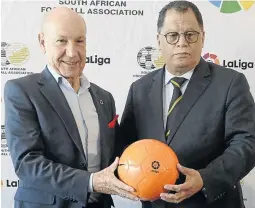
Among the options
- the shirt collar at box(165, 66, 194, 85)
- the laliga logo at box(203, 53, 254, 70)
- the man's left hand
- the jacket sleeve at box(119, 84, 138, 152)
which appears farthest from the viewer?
the laliga logo at box(203, 53, 254, 70)

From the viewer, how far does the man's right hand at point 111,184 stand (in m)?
1.49

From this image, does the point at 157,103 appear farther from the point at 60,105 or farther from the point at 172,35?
the point at 60,105

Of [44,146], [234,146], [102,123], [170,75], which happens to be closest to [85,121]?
[102,123]

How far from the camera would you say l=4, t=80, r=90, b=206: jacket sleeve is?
160 centimetres

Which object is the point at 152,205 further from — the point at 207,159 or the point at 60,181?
the point at 60,181

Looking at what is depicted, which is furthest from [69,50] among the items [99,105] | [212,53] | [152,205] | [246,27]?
[246,27]

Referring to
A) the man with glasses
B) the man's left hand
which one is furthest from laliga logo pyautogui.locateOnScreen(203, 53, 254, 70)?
the man's left hand

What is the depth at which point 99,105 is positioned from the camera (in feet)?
6.32

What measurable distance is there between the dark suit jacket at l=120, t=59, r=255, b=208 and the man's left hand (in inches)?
3.7

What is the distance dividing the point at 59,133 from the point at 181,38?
736 millimetres

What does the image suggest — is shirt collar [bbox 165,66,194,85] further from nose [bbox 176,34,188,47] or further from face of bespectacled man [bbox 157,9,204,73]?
nose [bbox 176,34,188,47]

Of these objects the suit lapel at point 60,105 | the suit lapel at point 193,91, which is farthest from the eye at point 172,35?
the suit lapel at point 60,105

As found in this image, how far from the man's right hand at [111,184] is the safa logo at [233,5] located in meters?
1.48

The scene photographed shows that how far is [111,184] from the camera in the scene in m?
1.52
